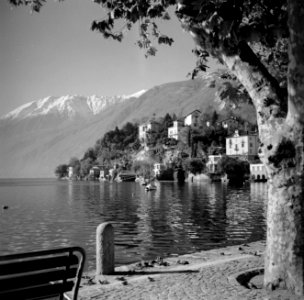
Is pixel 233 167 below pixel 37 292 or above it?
above

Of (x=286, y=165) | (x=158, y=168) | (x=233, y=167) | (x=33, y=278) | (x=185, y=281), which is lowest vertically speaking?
(x=185, y=281)

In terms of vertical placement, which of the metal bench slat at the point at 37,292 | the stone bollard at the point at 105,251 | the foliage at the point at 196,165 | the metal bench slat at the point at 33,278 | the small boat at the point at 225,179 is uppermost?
the foliage at the point at 196,165

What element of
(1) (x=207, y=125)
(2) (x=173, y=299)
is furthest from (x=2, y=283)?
(1) (x=207, y=125)

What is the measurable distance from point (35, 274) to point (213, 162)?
16192cm

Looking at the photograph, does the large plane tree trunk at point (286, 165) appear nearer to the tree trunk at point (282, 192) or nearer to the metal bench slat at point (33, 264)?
the tree trunk at point (282, 192)

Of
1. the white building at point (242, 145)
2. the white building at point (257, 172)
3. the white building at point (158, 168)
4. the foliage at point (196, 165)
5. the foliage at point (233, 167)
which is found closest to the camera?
the white building at point (257, 172)

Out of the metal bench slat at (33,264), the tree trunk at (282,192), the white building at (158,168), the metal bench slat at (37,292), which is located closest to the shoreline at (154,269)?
the tree trunk at (282,192)

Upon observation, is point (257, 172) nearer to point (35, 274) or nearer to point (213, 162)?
point (213, 162)

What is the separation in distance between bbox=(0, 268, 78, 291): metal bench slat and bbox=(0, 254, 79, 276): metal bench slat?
9 cm

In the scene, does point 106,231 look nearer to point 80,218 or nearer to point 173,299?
point 173,299

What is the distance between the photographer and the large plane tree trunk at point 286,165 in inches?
296

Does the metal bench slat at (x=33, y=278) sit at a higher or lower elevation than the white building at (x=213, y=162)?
lower

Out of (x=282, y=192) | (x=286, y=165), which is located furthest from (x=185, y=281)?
(x=286, y=165)

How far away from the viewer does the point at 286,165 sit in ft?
25.4
